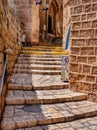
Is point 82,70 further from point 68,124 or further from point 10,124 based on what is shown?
point 10,124

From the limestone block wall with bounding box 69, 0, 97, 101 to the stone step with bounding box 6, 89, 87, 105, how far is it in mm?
302

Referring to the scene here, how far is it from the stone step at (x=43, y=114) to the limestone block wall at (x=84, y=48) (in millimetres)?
690

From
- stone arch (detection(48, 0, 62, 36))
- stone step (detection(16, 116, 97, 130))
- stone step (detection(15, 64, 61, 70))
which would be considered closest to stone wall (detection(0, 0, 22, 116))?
stone step (detection(15, 64, 61, 70))

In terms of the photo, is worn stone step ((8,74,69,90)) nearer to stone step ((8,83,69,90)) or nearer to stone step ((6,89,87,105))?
stone step ((8,83,69,90))

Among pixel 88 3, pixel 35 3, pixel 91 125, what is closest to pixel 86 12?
pixel 88 3

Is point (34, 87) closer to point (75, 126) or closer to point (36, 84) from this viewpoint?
point (36, 84)

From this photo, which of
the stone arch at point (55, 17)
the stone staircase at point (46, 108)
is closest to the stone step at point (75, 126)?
the stone staircase at point (46, 108)

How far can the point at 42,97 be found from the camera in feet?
14.5

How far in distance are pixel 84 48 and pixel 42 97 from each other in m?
1.67

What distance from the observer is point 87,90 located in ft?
16.4

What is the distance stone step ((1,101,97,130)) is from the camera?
11.0 ft

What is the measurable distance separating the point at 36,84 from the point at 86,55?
147 centimetres

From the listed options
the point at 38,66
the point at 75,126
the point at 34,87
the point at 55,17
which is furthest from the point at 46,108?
the point at 55,17

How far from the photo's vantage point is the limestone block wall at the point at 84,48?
4875 millimetres
